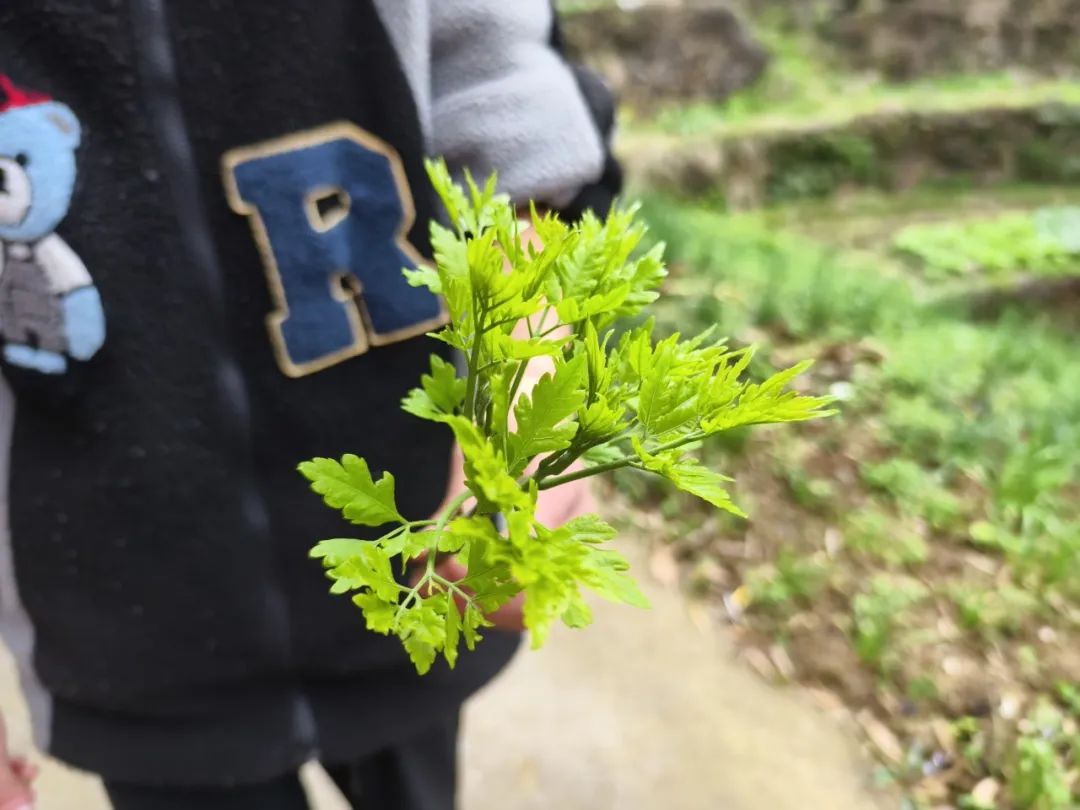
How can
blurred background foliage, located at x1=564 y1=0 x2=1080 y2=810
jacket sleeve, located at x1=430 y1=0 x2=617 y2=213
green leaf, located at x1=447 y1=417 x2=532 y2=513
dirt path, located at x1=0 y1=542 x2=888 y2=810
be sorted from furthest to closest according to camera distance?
1. blurred background foliage, located at x1=564 y1=0 x2=1080 y2=810
2. dirt path, located at x1=0 y1=542 x2=888 y2=810
3. jacket sleeve, located at x1=430 y1=0 x2=617 y2=213
4. green leaf, located at x1=447 y1=417 x2=532 y2=513

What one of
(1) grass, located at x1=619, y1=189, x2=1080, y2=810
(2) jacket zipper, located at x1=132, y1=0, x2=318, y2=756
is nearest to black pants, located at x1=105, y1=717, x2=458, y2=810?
(2) jacket zipper, located at x1=132, y1=0, x2=318, y2=756

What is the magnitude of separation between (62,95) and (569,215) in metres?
0.41

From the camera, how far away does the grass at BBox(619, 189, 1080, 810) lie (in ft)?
5.58

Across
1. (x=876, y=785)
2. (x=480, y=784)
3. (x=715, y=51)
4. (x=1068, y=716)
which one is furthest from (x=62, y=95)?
(x=715, y=51)

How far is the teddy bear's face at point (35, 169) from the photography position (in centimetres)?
60

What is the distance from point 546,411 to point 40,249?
52 centimetres

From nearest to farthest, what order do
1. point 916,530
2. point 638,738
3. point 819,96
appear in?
→ point 638,738, point 916,530, point 819,96

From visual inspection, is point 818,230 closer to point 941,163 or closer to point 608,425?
point 941,163

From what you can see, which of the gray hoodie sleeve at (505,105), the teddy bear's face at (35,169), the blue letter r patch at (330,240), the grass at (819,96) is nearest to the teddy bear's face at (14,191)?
the teddy bear's face at (35,169)

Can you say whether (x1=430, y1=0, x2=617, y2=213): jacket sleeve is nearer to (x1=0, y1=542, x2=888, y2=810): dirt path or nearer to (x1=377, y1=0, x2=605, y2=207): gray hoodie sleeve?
(x1=377, y1=0, x2=605, y2=207): gray hoodie sleeve

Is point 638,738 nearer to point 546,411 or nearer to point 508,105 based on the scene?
point 508,105

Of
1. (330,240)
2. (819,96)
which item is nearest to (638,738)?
(330,240)

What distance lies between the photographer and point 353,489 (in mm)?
253

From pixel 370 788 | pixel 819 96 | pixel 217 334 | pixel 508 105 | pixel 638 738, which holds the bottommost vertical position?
pixel 819 96
